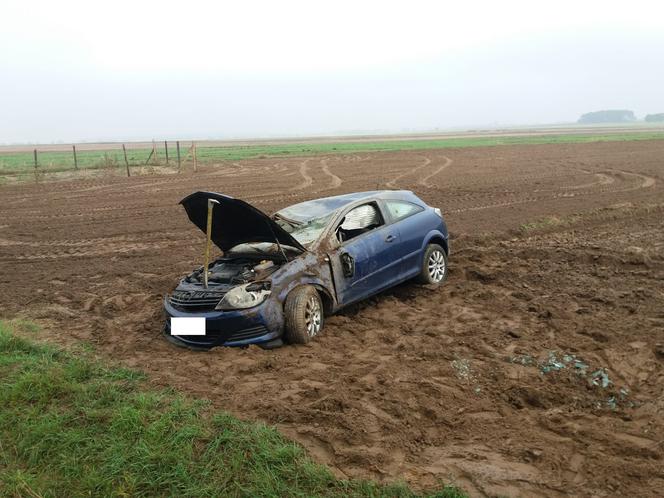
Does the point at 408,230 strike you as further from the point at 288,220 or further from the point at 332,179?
the point at 332,179

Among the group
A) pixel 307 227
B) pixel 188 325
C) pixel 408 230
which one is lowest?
pixel 188 325

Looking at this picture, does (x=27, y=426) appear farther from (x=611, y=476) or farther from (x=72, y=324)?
(x=611, y=476)

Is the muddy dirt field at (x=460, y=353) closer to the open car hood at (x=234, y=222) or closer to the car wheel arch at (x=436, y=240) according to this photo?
the car wheel arch at (x=436, y=240)

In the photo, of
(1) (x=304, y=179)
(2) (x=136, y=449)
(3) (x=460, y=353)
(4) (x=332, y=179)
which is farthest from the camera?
(1) (x=304, y=179)

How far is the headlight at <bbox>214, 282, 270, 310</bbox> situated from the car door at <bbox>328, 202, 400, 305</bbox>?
1.04 metres

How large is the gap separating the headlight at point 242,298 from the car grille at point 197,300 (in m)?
0.11

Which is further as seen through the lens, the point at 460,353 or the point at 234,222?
the point at 234,222

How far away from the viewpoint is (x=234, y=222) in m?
6.45

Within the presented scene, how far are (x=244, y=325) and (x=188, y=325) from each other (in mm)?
616

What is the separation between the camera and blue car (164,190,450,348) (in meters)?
5.77

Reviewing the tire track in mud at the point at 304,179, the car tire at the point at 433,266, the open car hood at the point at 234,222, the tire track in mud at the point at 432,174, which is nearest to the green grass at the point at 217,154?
the tire track in mud at the point at 304,179

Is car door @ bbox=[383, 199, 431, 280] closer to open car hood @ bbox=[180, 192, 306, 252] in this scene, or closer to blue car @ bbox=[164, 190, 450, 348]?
blue car @ bbox=[164, 190, 450, 348]

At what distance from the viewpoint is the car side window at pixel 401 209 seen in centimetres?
755

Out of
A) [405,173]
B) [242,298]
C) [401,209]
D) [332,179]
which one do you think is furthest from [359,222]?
[405,173]
